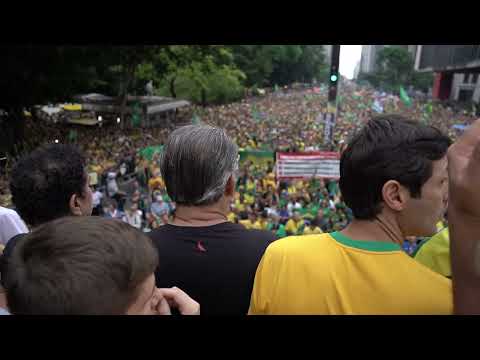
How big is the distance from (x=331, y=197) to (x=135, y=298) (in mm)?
9619

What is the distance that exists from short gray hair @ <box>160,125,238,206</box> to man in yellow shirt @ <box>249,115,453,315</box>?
45cm

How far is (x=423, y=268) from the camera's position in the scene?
109 centimetres

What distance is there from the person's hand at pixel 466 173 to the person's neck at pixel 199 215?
996mm

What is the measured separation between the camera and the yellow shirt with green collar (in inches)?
41.1

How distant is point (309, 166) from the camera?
444 inches

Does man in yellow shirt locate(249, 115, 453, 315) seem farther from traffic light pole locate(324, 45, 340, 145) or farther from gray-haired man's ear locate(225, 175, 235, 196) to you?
traffic light pole locate(324, 45, 340, 145)

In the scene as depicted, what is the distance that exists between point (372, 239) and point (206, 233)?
0.66m

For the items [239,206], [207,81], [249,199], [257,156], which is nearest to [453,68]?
[207,81]

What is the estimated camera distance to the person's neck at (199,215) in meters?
1.62

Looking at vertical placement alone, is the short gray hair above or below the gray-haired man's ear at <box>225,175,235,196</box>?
above

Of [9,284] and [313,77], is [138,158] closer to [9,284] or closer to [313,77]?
[9,284]

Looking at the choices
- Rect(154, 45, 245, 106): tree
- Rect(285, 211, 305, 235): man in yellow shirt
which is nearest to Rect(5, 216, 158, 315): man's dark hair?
Rect(285, 211, 305, 235): man in yellow shirt

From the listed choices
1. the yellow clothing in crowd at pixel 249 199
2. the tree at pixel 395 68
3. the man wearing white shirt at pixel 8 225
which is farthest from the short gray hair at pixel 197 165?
the tree at pixel 395 68

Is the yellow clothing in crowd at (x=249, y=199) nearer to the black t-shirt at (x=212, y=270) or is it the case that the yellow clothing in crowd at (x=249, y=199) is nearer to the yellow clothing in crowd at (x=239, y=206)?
the yellow clothing in crowd at (x=239, y=206)
